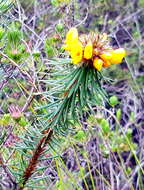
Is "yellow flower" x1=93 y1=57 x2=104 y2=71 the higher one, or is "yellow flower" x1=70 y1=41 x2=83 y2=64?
"yellow flower" x1=70 y1=41 x2=83 y2=64

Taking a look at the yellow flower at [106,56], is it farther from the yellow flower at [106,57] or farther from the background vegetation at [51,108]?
the background vegetation at [51,108]

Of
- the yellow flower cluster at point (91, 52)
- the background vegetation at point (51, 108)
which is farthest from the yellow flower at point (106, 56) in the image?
the background vegetation at point (51, 108)

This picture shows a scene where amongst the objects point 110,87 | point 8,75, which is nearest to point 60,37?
point 8,75

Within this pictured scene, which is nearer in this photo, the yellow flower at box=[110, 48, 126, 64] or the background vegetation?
the yellow flower at box=[110, 48, 126, 64]

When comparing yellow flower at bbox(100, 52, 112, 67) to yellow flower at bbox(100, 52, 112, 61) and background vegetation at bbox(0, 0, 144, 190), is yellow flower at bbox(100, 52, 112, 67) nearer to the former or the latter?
yellow flower at bbox(100, 52, 112, 61)

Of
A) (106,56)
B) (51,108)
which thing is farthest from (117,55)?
(51,108)

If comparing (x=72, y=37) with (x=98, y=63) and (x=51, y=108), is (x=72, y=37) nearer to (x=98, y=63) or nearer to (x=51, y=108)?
(x=98, y=63)

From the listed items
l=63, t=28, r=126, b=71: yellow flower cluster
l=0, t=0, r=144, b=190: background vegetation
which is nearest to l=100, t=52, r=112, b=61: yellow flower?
l=63, t=28, r=126, b=71: yellow flower cluster
